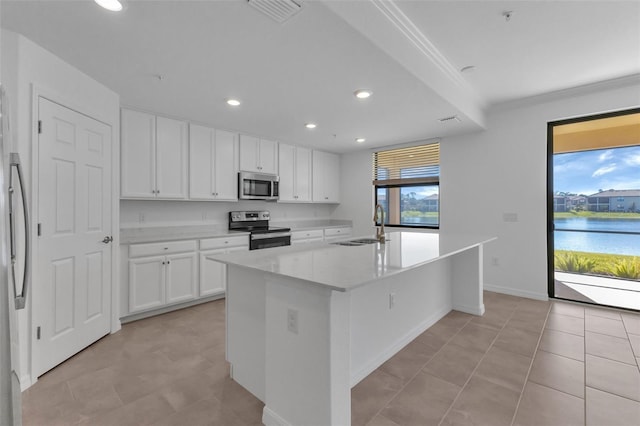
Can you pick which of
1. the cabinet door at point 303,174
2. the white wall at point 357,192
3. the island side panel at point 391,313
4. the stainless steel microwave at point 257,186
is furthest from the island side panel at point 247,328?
the white wall at point 357,192

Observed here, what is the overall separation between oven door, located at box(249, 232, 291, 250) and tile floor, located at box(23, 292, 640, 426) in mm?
1374

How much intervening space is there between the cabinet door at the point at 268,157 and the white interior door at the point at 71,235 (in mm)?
2134

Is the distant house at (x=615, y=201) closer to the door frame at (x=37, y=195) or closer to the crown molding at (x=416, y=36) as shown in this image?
the crown molding at (x=416, y=36)

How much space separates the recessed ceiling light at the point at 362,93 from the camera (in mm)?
2764

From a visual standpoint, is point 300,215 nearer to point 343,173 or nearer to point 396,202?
point 343,173

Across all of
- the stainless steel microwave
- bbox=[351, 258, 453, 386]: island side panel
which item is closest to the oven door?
the stainless steel microwave

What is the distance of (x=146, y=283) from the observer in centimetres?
319

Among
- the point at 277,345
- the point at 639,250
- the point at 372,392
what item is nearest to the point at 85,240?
the point at 277,345

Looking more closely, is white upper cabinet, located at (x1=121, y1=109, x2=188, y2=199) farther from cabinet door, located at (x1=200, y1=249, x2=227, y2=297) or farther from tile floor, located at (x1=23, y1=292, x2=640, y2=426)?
tile floor, located at (x1=23, y1=292, x2=640, y2=426)

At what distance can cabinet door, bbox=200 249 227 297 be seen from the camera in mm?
3619

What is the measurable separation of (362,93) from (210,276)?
9.29ft

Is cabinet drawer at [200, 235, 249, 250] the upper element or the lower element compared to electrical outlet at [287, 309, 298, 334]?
upper

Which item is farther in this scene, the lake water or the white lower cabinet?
the lake water

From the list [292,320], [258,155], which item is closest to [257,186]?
[258,155]
